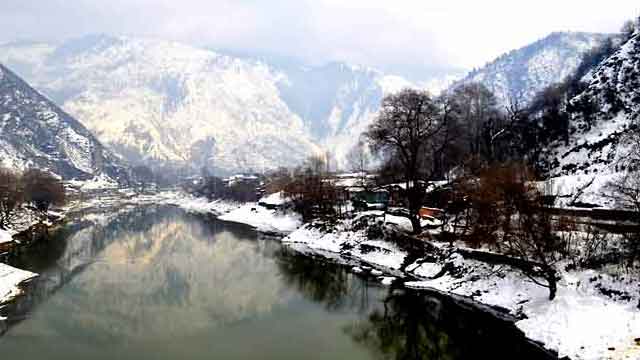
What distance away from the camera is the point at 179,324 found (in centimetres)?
4312

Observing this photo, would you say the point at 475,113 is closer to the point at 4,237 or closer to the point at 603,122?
the point at 603,122

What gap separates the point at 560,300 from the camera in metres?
37.1

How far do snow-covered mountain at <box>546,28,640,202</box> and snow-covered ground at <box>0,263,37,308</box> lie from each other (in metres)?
59.5

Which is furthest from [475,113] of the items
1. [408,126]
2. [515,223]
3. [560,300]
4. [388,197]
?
[560,300]

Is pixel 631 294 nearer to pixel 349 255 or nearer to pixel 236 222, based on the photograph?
pixel 349 255

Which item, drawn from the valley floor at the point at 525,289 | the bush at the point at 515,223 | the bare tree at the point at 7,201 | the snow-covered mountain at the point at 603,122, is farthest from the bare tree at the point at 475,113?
the bare tree at the point at 7,201

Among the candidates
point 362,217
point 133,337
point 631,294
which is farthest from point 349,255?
point 631,294

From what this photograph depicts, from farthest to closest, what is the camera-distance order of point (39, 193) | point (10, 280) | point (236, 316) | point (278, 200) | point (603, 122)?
point (278, 200)
point (39, 193)
point (603, 122)
point (10, 280)
point (236, 316)

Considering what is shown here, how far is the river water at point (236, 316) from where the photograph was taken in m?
36.0

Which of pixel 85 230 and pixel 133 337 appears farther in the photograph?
pixel 85 230

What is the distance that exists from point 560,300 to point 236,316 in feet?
78.6

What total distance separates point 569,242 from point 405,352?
16.1 metres

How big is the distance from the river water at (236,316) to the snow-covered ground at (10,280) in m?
1.36

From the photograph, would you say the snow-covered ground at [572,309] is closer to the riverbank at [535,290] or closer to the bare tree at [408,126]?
the riverbank at [535,290]
